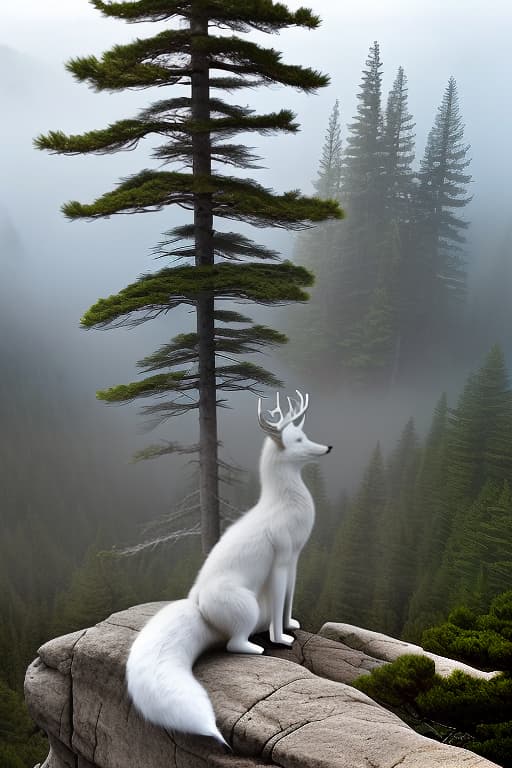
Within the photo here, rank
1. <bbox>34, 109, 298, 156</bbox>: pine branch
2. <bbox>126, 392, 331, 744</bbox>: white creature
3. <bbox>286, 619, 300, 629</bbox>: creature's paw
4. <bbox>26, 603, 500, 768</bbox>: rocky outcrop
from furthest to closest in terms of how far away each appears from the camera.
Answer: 1. <bbox>34, 109, 298, 156</bbox>: pine branch
2. <bbox>286, 619, 300, 629</bbox>: creature's paw
3. <bbox>126, 392, 331, 744</bbox>: white creature
4. <bbox>26, 603, 500, 768</bbox>: rocky outcrop

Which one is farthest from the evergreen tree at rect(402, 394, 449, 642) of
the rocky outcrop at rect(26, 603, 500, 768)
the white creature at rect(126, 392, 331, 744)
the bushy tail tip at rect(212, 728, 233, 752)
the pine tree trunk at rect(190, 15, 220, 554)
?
the bushy tail tip at rect(212, 728, 233, 752)

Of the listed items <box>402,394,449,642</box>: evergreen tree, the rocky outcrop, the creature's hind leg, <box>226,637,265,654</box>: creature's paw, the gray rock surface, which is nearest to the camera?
the rocky outcrop

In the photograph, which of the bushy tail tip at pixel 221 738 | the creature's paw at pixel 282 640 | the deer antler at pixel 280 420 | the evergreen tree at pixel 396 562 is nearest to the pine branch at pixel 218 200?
the deer antler at pixel 280 420

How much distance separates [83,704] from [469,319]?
20.1 metres

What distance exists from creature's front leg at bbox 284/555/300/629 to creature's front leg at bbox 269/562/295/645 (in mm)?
60

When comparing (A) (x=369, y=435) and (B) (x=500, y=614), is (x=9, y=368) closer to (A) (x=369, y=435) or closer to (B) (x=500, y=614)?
(A) (x=369, y=435)

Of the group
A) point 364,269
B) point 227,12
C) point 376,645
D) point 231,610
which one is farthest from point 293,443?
point 364,269

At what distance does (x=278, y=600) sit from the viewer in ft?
18.6

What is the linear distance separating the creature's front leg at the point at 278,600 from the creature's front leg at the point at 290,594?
60mm

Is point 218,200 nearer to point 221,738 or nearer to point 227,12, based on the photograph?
point 227,12

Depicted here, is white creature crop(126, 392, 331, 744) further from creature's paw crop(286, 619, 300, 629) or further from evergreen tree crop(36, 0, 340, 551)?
evergreen tree crop(36, 0, 340, 551)

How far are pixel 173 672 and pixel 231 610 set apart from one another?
27.4 inches

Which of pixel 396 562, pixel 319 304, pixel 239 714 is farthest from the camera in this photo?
pixel 319 304

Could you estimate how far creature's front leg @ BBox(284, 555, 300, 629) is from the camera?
5742mm
